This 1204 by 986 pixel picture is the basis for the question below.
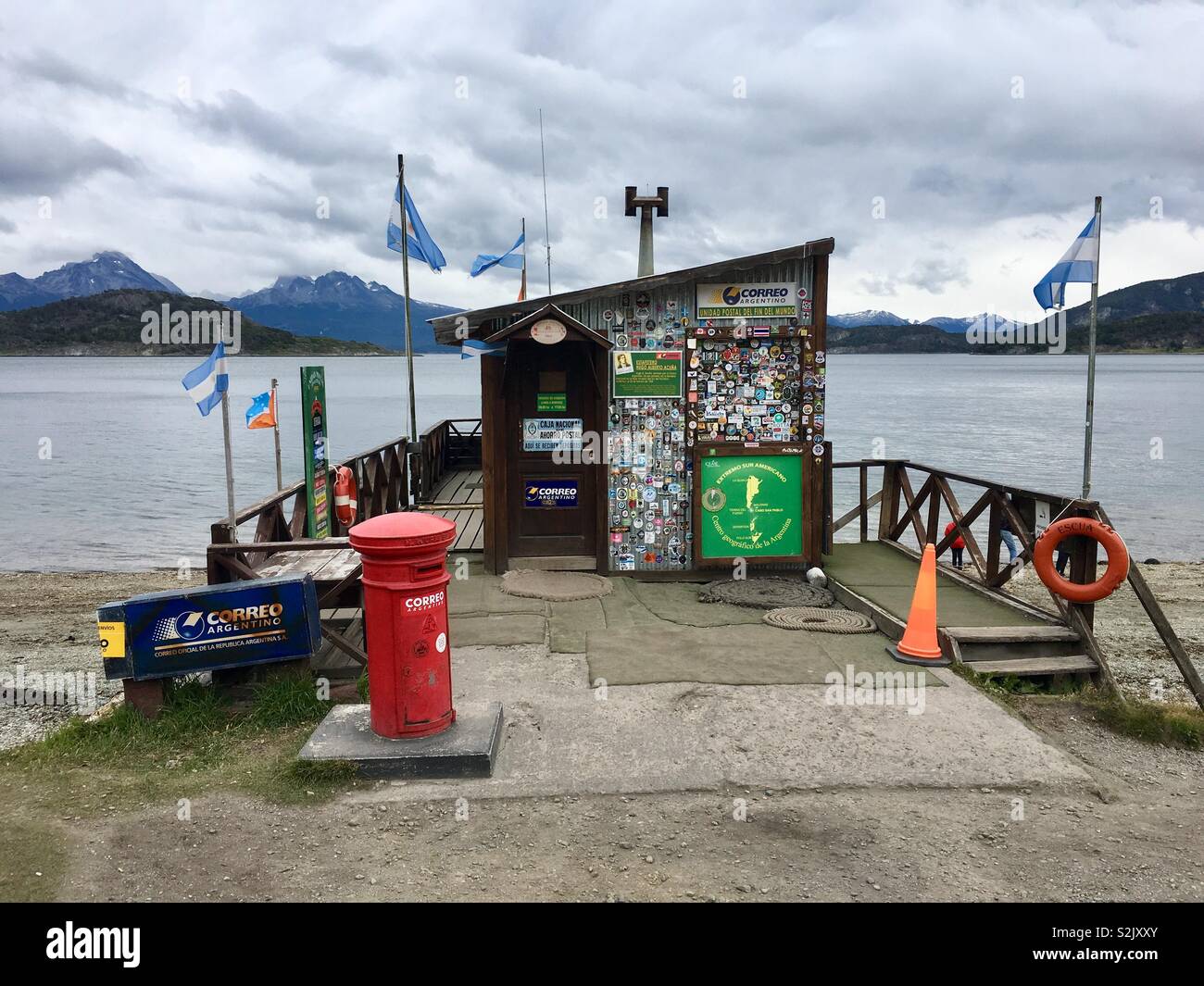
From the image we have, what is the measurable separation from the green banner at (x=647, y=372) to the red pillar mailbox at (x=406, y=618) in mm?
4869

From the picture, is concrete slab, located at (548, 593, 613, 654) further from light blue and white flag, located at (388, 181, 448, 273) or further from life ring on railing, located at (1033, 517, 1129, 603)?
light blue and white flag, located at (388, 181, 448, 273)

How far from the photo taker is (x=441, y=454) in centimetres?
1858

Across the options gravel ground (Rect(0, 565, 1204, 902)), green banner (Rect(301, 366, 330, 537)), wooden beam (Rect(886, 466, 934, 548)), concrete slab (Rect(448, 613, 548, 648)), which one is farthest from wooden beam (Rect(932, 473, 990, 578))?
green banner (Rect(301, 366, 330, 537))

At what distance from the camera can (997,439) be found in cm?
5147

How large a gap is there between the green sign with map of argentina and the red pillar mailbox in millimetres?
5135

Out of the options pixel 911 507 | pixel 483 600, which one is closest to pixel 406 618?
pixel 483 600

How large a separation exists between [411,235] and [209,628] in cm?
1136

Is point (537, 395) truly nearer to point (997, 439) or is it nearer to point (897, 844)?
point (897, 844)

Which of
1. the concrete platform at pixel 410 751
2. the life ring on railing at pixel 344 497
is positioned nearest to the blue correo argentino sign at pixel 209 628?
the concrete platform at pixel 410 751

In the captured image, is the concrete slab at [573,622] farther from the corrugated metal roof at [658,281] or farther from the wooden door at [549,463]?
the corrugated metal roof at [658,281]

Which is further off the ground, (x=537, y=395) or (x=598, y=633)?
(x=537, y=395)

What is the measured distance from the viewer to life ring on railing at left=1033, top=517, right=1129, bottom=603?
23.4 ft
